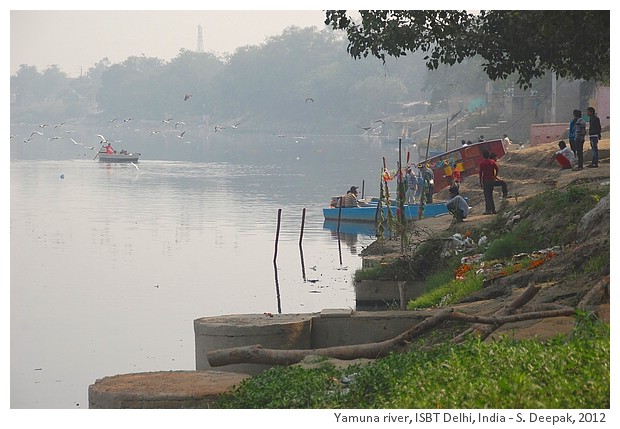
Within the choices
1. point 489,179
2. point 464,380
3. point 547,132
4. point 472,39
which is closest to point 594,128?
point 489,179

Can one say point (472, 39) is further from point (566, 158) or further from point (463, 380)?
point (566, 158)

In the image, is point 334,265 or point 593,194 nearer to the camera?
point 593,194

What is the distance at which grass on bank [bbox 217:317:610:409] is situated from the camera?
28.1 ft

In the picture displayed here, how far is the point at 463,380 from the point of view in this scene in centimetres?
894

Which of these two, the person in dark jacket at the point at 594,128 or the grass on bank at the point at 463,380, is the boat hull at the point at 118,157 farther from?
the grass on bank at the point at 463,380

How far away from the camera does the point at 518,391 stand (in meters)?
8.51

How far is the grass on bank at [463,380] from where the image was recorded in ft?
28.1

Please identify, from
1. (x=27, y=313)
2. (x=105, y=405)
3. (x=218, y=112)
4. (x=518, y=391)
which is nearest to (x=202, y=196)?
(x=27, y=313)

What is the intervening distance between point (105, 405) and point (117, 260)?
20.3 metres

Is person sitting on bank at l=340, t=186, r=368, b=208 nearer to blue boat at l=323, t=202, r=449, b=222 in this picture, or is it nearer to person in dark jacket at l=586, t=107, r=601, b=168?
blue boat at l=323, t=202, r=449, b=222

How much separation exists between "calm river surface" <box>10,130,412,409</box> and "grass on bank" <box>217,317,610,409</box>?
6804 mm

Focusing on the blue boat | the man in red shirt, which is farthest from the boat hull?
the man in red shirt

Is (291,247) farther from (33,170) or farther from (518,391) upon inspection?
(33,170)

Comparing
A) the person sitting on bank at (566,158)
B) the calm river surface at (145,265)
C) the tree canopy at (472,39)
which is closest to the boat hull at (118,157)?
the calm river surface at (145,265)
